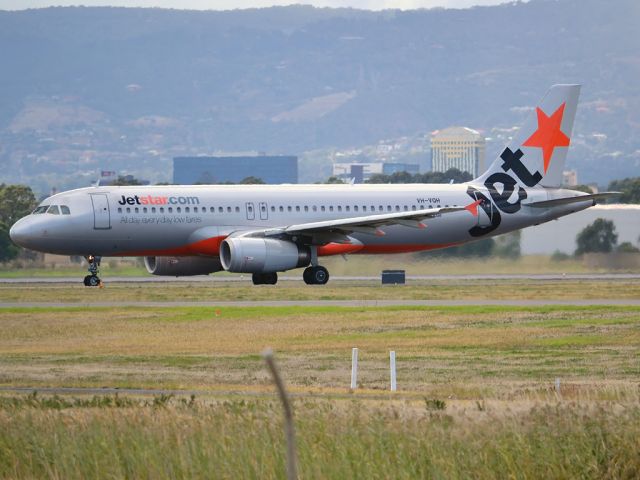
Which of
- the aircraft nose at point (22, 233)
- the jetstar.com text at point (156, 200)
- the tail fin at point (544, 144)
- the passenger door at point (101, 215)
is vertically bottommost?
the aircraft nose at point (22, 233)

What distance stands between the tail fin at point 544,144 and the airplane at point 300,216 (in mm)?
39

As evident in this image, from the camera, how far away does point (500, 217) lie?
54.1 metres

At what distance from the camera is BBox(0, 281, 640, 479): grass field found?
1720 centimetres

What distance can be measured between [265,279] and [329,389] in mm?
27623

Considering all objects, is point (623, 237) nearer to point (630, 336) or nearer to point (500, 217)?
point (500, 217)

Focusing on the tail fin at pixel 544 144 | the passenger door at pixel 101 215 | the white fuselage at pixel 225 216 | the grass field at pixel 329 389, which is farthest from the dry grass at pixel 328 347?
the tail fin at pixel 544 144

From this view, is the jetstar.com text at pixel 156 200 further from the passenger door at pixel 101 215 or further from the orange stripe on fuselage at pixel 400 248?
the orange stripe on fuselage at pixel 400 248

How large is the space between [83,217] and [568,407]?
33065mm

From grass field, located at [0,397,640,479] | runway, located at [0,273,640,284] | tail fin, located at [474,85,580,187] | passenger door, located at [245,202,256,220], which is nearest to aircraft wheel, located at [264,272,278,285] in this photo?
passenger door, located at [245,202,256,220]

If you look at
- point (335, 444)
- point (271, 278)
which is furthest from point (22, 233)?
point (335, 444)

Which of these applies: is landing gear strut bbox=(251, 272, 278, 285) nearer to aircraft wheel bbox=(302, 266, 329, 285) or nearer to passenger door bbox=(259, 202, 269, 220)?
aircraft wheel bbox=(302, 266, 329, 285)

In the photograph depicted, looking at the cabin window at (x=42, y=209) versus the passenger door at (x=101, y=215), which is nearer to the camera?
the passenger door at (x=101, y=215)

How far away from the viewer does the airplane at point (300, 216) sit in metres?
50.1

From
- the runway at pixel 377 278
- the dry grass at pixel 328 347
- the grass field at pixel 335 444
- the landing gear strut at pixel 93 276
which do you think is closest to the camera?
the grass field at pixel 335 444
